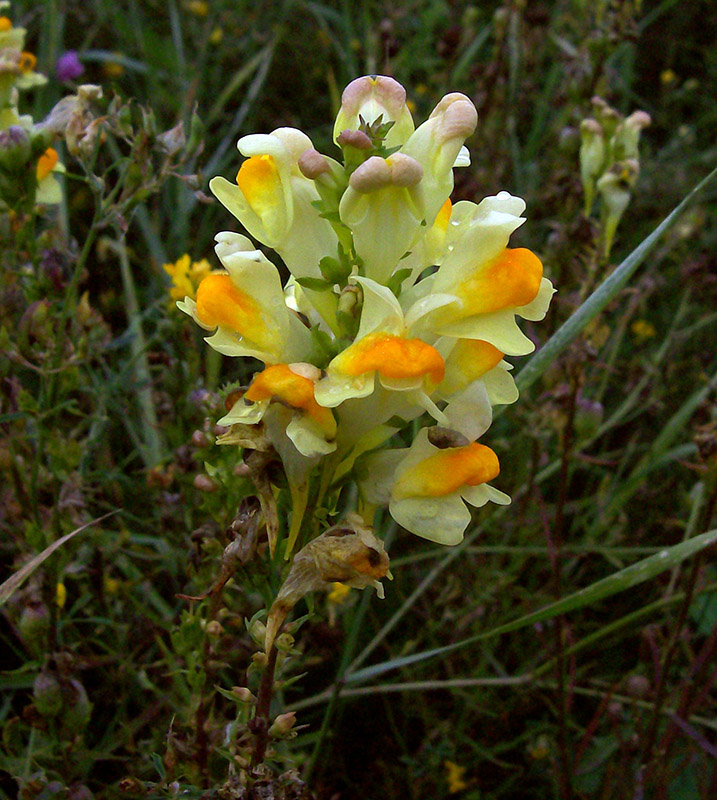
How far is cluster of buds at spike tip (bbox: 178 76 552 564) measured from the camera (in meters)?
0.70

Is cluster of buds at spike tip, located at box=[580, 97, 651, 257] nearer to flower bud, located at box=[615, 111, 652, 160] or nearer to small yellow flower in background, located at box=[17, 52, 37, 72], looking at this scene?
flower bud, located at box=[615, 111, 652, 160]

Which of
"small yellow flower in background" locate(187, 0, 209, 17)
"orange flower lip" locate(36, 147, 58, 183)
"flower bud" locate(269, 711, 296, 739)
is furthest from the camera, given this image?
"small yellow flower in background" locate(187, 0, 209, 17)

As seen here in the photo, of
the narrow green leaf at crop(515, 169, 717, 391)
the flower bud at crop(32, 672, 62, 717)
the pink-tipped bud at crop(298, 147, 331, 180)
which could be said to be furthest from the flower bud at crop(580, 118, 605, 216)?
the flower bud at crop(32, 672, 62, 717)

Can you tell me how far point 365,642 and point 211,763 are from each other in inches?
22.2

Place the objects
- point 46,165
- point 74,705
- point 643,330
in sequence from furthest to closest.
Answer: point 643,330, point 46,165, point 74,705

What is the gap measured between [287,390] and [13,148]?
631mm

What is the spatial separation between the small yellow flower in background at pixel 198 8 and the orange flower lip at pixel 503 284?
225cm

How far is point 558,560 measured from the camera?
131 cm

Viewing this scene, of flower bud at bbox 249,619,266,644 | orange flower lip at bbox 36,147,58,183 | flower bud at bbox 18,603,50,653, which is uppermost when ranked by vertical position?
orange flower lip at bbox 36,147,58,183

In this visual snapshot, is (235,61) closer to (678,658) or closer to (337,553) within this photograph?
(678,658)

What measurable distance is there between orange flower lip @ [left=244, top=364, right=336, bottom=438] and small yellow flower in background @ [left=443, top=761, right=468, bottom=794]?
97 centimetres

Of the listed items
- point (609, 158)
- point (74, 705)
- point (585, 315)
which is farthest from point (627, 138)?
point (74, 705)

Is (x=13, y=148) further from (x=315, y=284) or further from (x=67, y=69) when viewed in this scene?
(x=67, y=69)

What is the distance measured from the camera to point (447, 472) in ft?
2.42
